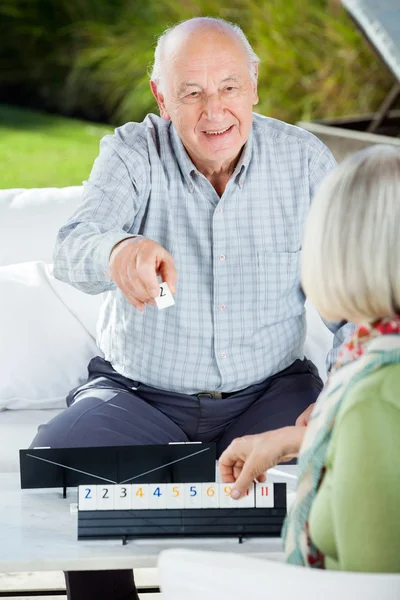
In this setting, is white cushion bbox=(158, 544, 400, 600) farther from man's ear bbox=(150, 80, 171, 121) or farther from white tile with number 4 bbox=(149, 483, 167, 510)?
man's ear bbox=(150, 80, 171, 121)

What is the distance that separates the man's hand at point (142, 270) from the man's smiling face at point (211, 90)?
48 centimetres

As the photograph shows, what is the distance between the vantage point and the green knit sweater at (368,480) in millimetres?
1214

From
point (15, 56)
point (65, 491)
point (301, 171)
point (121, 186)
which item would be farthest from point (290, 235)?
point (15, 56)

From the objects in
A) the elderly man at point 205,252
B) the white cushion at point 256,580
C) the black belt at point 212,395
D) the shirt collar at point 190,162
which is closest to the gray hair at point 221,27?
the elderly man at point 205,252

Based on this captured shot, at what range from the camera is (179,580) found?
124 centimetres

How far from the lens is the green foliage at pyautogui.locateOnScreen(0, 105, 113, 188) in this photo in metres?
6.75

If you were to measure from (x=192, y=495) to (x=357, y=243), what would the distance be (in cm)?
56

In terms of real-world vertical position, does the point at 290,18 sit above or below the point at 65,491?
above

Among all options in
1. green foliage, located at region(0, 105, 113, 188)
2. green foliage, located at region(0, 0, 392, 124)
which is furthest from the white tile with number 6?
green foliage, located at region(0, 105, 113, 188)

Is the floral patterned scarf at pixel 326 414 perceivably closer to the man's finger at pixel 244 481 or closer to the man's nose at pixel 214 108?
the man's finger at pixel 244 481

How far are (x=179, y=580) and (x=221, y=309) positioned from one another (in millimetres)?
1069

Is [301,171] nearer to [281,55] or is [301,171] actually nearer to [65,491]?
[65,491]

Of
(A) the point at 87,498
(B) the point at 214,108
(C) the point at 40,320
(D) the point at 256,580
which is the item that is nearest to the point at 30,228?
(C) the point at 40,320

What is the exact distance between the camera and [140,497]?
5.31 ft
